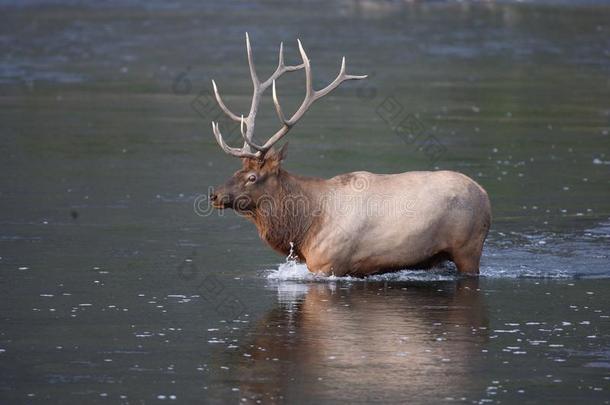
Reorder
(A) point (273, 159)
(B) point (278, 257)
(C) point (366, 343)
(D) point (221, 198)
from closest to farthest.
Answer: (C) point (366, 343), (D) point (221, 198), (A) point (273, 159), (B) point (278, 257)

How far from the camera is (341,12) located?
1718 inches

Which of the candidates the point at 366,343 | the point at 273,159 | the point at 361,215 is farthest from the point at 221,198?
the point at 366,343

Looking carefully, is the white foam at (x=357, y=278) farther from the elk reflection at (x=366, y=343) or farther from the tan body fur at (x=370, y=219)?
the elk reflection at (x=366, y=343)

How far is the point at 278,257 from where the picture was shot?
1287 cm

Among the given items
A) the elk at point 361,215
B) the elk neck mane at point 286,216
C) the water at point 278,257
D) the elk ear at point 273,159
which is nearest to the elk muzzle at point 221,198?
the elk at point 361,215

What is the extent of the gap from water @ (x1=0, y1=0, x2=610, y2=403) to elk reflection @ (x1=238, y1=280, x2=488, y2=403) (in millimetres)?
24

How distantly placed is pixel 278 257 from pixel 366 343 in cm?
328

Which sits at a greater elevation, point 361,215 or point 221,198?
point 221,198

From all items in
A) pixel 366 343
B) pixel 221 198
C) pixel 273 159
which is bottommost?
pixel 366 343

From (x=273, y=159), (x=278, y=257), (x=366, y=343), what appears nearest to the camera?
(x=366, y=343)

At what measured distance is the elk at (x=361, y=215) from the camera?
38.8 feet

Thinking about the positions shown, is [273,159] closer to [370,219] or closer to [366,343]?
[370,219]

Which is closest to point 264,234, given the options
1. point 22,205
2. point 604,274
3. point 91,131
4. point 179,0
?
point 604,274

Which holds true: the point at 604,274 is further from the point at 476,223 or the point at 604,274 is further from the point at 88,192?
the point at 88,192
